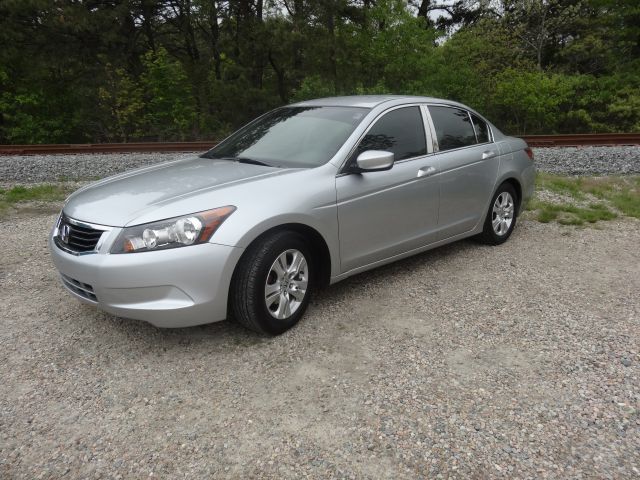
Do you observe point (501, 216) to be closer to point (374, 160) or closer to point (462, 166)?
point (462, 166)

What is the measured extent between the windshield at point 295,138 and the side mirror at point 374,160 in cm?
26

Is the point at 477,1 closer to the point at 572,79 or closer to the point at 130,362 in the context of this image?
the point at 572,79

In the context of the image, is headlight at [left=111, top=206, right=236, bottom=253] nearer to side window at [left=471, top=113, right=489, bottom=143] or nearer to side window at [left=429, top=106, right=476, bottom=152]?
side window at [left=429, top=106, right=476, bottom=152]

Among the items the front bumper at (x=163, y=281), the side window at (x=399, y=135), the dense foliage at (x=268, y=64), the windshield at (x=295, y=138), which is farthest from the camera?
the dense foliage at (x=268, y=64)

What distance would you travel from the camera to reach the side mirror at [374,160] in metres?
3.67

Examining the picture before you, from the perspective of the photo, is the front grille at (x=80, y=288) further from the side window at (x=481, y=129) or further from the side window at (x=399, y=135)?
the side window at (x=481, y=129)

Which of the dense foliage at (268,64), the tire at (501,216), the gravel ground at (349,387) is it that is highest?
the dense foliage at (268,64)

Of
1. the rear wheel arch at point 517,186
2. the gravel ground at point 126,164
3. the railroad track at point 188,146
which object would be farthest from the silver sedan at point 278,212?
the railroad track at point 188,146

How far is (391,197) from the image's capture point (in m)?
4.05

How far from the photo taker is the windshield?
3.92 m

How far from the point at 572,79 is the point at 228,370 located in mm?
19677

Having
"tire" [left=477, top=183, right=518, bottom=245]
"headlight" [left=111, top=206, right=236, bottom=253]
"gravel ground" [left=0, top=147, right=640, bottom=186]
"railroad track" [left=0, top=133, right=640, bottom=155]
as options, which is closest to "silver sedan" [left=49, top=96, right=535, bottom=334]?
"headlight" [left=111, top=206, right=236, bottom=253]

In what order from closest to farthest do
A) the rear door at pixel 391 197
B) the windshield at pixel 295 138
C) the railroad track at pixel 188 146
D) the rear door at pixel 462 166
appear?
the rear door at pixel 391 197, the windshield at pixel 295 138, the rear door at pixel 462 166, the railroad track at pixel 188 146

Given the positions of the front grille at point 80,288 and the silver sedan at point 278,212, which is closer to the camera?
the silver sedan at point 278,212
